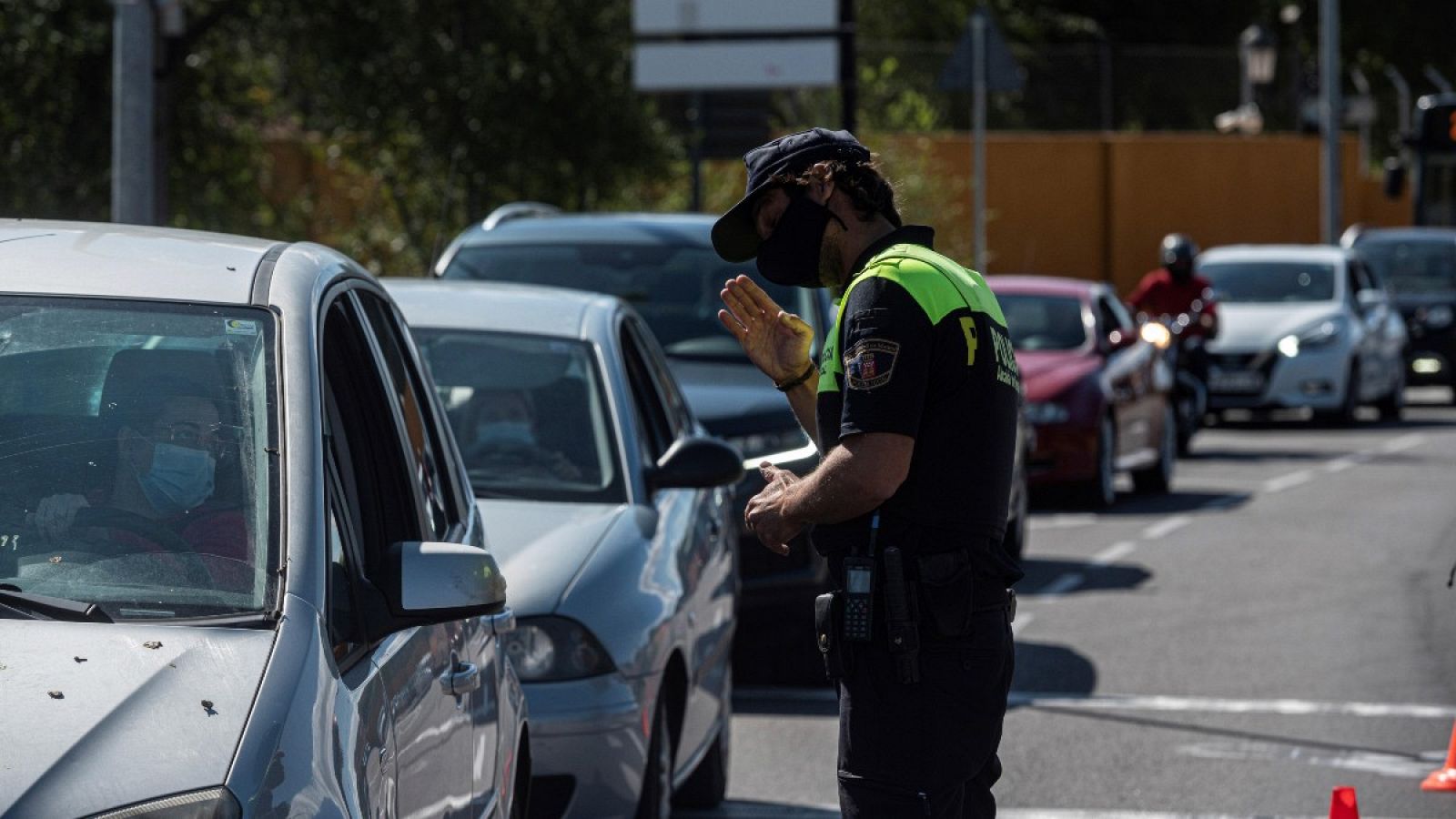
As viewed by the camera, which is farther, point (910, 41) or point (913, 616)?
point (910, 41)

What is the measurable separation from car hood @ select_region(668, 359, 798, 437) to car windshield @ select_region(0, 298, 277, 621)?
582 cm

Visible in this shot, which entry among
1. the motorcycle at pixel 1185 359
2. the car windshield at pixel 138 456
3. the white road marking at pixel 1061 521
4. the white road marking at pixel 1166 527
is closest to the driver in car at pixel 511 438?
the car windshield at pixel 138 456

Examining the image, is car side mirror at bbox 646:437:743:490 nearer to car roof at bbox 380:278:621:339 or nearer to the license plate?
car roof at bbox 380:278:621:339

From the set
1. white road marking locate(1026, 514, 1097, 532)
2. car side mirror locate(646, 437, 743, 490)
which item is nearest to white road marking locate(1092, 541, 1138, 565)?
white road marking locate(1026, 514, 1097, 532)

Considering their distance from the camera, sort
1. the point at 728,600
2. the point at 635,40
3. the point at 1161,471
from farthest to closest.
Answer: the point at 635,40
the point at 1161,471
the point at 728,600

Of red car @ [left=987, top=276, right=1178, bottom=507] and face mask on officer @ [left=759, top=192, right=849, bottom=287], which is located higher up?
face mask on officer @ [left=759, top=192, right=849, bottom=287]

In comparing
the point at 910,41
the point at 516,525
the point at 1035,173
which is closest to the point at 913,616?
the point at 516,525

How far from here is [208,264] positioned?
4.33 metres

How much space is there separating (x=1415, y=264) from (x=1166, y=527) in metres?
15.1

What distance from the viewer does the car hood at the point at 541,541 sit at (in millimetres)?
6383

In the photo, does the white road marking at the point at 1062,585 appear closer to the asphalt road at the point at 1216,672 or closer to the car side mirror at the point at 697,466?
the asphalt road at the point at 1216,672

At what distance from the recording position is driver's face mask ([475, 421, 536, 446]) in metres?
7.58

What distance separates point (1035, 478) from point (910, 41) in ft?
118

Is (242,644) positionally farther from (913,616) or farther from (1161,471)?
(1161,471)
